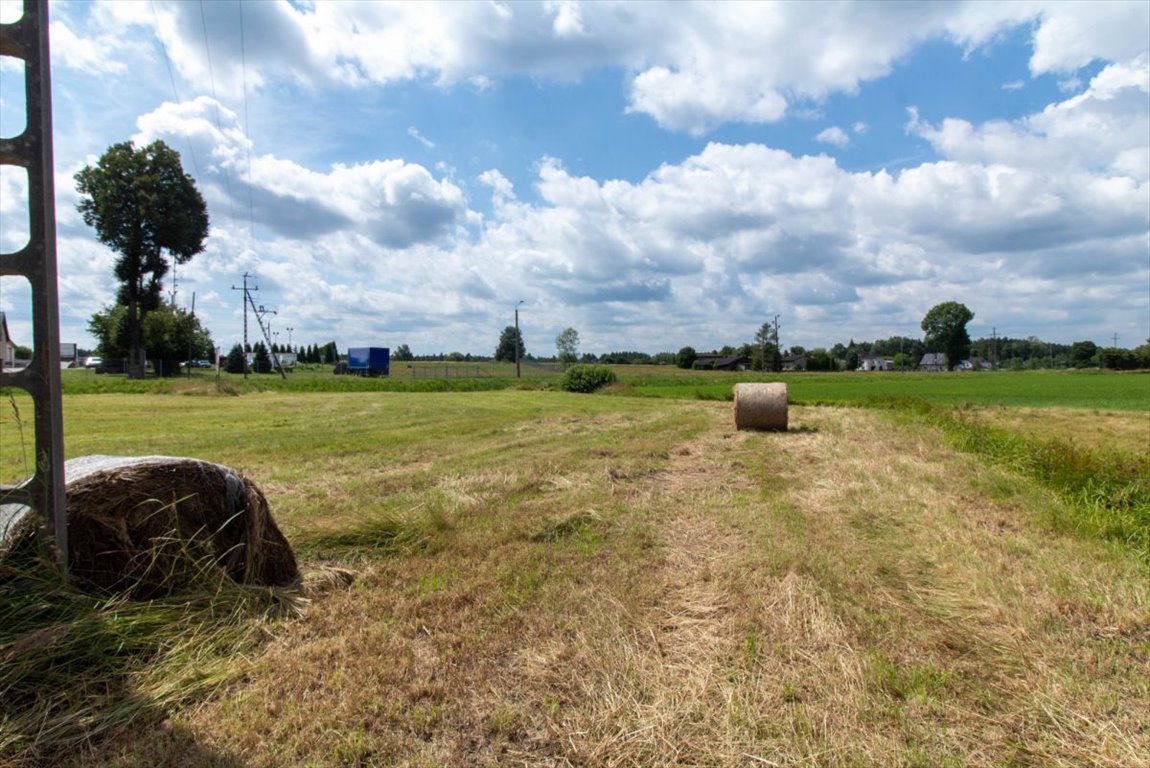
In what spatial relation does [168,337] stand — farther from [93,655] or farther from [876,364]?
[876,364]

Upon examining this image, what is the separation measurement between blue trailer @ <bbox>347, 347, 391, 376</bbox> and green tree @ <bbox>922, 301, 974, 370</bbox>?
107 m

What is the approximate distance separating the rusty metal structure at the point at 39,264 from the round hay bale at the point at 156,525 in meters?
0.18

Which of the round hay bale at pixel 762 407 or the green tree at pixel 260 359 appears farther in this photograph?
the green tree at pixel 260 359

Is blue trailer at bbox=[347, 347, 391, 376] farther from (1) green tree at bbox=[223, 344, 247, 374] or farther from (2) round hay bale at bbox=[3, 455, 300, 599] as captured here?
(2) round hay bale at bbox=[3, 455, 300, 599]

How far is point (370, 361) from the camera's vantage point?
229ft

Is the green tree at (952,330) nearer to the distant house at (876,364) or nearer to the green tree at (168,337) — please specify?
the distant house at (876,364)

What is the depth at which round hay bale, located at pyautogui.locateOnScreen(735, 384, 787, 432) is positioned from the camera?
15.1 m

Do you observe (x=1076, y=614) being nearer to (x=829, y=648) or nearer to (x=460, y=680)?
(x=829, y=648)

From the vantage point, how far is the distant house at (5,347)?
3.41 meters

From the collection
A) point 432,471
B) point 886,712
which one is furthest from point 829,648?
point 432,471

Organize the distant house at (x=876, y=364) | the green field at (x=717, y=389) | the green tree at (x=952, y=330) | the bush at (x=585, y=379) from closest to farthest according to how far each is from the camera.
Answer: the green field at (x=717, y=389) < the bush at (x=585, y=379) < the green tree at (x=952, y=330) < the distant house at (x=876, y=364)

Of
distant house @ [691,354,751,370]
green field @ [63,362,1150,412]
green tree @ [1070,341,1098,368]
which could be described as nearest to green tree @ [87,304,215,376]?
green field @ [63,362,1150,412]

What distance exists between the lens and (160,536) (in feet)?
12.0

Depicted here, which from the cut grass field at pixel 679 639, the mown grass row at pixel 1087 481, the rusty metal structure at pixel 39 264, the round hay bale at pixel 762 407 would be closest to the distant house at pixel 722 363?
the round hay bale at pixel 762 407
